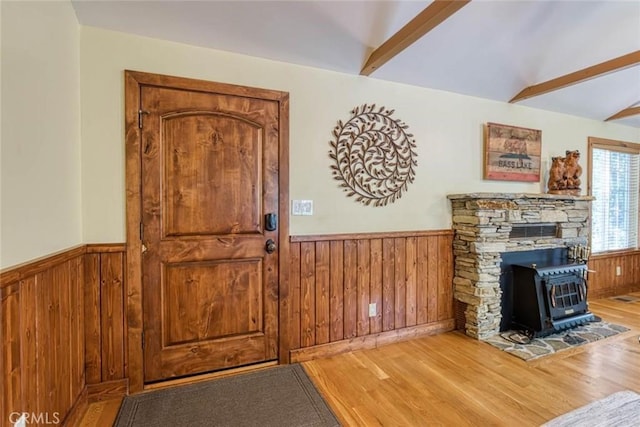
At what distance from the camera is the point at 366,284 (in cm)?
281

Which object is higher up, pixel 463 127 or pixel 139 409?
pixel 463 127

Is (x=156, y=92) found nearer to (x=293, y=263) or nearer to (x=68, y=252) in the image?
(x=68, y=252)

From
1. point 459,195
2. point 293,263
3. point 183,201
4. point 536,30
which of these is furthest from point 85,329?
point 536,30

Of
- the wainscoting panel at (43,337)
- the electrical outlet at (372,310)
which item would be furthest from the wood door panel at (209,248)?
the electrical outlet at (372,310)

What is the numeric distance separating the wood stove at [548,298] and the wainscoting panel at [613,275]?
1226mm

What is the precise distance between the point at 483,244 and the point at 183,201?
2.59m

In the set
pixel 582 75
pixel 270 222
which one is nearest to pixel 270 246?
pixel 270 222

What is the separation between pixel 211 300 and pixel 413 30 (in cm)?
232

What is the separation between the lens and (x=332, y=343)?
267cm

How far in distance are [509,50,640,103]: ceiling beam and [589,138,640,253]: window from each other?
5.44 feet

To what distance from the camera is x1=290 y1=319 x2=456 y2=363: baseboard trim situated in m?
2.58

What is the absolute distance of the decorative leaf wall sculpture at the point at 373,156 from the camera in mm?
2666

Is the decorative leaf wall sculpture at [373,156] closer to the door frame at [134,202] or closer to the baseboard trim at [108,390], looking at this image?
the door frame at [134,202]

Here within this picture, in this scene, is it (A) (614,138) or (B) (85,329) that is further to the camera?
(A) (614,138)
